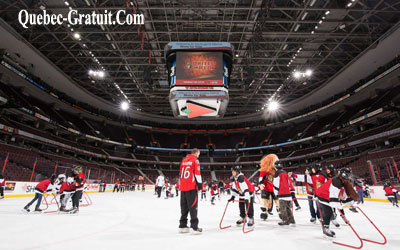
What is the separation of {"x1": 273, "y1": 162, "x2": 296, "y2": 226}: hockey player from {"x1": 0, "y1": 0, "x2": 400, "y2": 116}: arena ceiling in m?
10.6

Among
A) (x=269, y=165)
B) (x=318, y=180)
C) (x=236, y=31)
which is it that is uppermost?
(x=236, y=31)

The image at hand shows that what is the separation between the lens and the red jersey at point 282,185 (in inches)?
194

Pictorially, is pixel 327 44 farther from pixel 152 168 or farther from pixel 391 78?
pixel 152 168

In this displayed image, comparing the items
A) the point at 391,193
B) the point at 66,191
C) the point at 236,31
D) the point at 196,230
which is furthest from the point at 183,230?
the point at 236,31

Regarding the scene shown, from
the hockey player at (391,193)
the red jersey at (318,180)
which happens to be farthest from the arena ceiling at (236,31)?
the hockey player at (391,193)

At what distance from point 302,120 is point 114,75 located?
28955mm

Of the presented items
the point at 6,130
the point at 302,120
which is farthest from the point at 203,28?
the point at 302,120

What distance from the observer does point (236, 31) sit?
1596 centimetres

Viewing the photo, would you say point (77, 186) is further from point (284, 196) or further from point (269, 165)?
point (284, 196)

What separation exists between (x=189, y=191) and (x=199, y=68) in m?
5.78

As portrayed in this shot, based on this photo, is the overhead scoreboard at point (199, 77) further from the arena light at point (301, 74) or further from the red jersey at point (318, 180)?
the arena light at point (301, 74)

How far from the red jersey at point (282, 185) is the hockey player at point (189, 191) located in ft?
7.08

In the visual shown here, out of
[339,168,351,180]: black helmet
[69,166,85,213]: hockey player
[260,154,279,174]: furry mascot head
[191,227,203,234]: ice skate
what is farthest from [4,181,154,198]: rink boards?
[339,168,351,180]: black helmet

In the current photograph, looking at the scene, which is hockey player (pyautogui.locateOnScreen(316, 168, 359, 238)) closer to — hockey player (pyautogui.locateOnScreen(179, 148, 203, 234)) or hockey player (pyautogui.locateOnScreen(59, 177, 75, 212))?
hockey player (pyautogui.locateOnScreen(179, 148, 203, 234))
